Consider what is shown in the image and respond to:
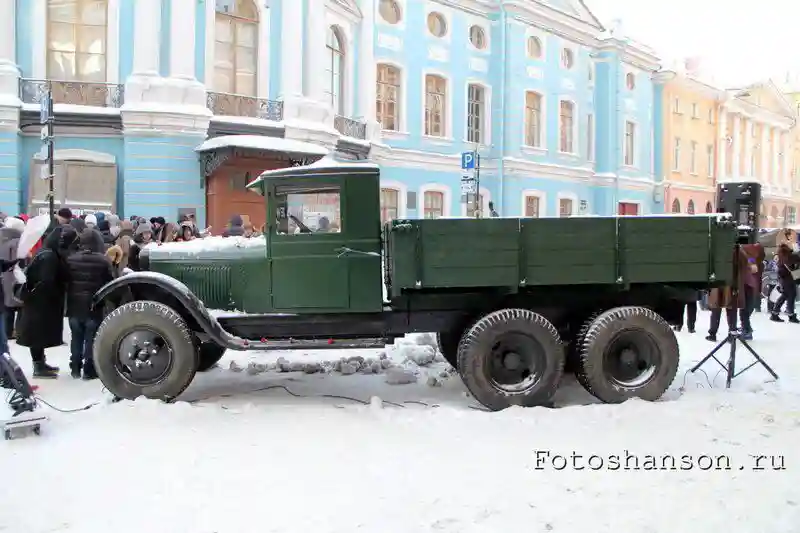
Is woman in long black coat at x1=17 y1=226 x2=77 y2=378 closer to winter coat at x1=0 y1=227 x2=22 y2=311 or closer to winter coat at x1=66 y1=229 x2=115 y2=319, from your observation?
winter coat at x1=66 y1=229 x2=115 y2=319

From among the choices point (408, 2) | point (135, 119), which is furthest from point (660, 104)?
point (135, 119)

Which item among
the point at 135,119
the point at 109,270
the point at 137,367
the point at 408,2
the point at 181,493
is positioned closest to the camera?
the point at 181,493

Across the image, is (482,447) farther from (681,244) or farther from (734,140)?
(734,140)

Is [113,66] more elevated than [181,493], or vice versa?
[113,66]

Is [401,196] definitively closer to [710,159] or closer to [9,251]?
[9,251]

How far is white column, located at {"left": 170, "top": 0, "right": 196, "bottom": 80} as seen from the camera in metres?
15.9

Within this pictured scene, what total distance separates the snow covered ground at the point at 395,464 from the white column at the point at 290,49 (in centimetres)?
1149

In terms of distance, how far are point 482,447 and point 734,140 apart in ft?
127

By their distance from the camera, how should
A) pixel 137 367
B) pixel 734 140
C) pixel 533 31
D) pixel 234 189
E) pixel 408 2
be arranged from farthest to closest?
pixel 734 140, pixel 533 31, pixel 408 2, pixel 234 189, pixel 137 367

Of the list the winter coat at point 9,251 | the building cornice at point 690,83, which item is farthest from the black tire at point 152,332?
the building cornice at point 690,83

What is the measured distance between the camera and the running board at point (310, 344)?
6.71 meters

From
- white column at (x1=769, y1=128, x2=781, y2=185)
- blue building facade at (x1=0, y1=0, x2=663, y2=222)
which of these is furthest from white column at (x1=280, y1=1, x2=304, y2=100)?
white column at (x1=769, y1=128, x2=781, y2=185)

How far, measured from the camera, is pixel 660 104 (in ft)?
111

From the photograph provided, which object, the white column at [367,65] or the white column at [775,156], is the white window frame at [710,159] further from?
the white column at [367,65]
